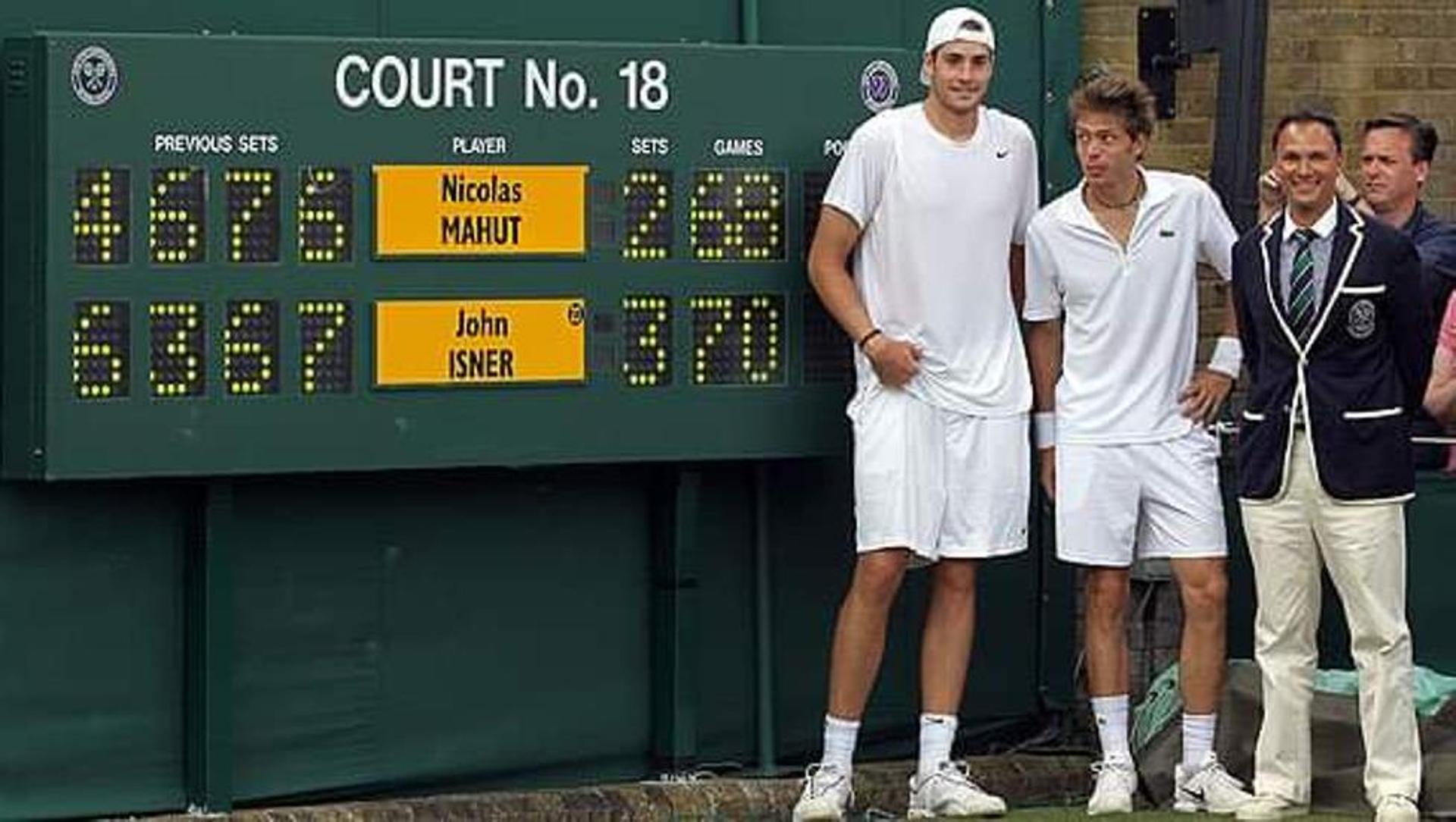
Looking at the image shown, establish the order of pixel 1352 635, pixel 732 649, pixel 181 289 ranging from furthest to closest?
pixel 732 649 < pixel 1352 635 < pixel 181 289

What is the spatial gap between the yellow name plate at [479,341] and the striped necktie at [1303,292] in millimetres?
1917

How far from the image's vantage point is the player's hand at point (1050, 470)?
389 inches

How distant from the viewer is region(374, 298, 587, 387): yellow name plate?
9258 millimetres

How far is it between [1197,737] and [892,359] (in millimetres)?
1413

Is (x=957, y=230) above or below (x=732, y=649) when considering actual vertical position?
above

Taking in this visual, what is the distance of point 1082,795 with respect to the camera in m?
10.5

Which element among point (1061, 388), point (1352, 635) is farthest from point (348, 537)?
point (1352, 635)

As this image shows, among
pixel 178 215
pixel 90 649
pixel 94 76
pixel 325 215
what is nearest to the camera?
pixel 94 76

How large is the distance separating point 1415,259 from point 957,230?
1.25 meters

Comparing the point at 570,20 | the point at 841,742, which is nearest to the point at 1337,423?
the point at 841,742

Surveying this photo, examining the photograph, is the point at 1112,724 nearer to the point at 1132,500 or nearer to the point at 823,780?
the point at 1132,500

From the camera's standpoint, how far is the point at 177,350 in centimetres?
896

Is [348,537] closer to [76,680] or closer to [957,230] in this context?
[76,680]

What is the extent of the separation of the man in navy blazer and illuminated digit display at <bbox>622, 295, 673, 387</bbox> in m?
1.58
